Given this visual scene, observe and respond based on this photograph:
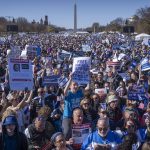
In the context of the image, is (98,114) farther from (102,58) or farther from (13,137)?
(102,58)

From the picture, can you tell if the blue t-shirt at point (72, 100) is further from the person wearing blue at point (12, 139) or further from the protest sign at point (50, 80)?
the protest sign at point (50, 80)

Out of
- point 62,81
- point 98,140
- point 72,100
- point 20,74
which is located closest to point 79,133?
point 98,140

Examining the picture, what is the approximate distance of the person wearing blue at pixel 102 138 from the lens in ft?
21.0

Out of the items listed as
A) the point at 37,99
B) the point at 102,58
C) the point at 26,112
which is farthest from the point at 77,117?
the point at 102,58

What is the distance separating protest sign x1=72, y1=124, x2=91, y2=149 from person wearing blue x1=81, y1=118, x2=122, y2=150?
0.52m

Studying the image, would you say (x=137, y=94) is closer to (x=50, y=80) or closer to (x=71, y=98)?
(x=71, y=98)

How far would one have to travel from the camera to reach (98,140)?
21.2 ft

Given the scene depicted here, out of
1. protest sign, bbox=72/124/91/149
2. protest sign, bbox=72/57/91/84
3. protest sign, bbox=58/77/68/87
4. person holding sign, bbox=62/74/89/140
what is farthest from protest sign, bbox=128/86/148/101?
protest sign, bbox=72/124/91/149

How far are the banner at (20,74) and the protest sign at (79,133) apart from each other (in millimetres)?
2583

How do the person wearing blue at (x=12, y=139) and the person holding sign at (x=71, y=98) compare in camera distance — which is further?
the person holding sign at (x=71, y=98)

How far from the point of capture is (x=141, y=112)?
936cm

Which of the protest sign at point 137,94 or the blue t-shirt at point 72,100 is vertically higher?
the blue t-shirt at point 72,100

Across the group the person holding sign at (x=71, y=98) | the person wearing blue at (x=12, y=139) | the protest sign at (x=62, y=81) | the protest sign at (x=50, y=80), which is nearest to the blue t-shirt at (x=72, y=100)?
the person holding sign at (x=71, y=98)

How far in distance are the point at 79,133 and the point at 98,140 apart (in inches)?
28.4
